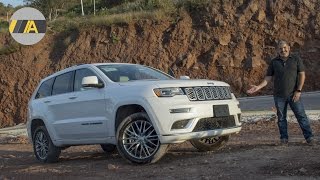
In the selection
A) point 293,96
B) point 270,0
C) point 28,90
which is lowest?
point 28,90

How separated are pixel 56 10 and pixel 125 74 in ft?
97.3

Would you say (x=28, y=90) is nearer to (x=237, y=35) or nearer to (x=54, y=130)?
(x=237, y=35)

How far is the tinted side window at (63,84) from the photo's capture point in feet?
32.1

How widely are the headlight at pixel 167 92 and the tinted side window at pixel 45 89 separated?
299 cm

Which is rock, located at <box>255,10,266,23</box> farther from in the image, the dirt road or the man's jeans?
the man's jeans

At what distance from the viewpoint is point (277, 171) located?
22.9 feet

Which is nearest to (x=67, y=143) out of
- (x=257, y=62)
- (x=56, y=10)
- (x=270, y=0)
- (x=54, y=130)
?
(x=54, y=130)

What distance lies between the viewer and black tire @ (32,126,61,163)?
10.1 metres

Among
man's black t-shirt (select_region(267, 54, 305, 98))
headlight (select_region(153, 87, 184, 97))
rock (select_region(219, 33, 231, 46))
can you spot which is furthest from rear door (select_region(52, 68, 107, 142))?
rock (select_region(219, 33, 231, 46))

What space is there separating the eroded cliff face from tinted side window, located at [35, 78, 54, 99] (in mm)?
12070

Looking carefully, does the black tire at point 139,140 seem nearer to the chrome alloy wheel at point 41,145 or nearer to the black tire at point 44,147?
the black tire at point 44,147

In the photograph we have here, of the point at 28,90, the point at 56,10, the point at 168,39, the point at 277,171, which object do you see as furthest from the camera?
the point at 56,10

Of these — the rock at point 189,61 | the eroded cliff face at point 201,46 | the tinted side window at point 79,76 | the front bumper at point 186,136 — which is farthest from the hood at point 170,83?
Result: the rock at point 189,61

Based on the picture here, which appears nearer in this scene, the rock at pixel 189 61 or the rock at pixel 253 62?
the rock at pixel 253 62
